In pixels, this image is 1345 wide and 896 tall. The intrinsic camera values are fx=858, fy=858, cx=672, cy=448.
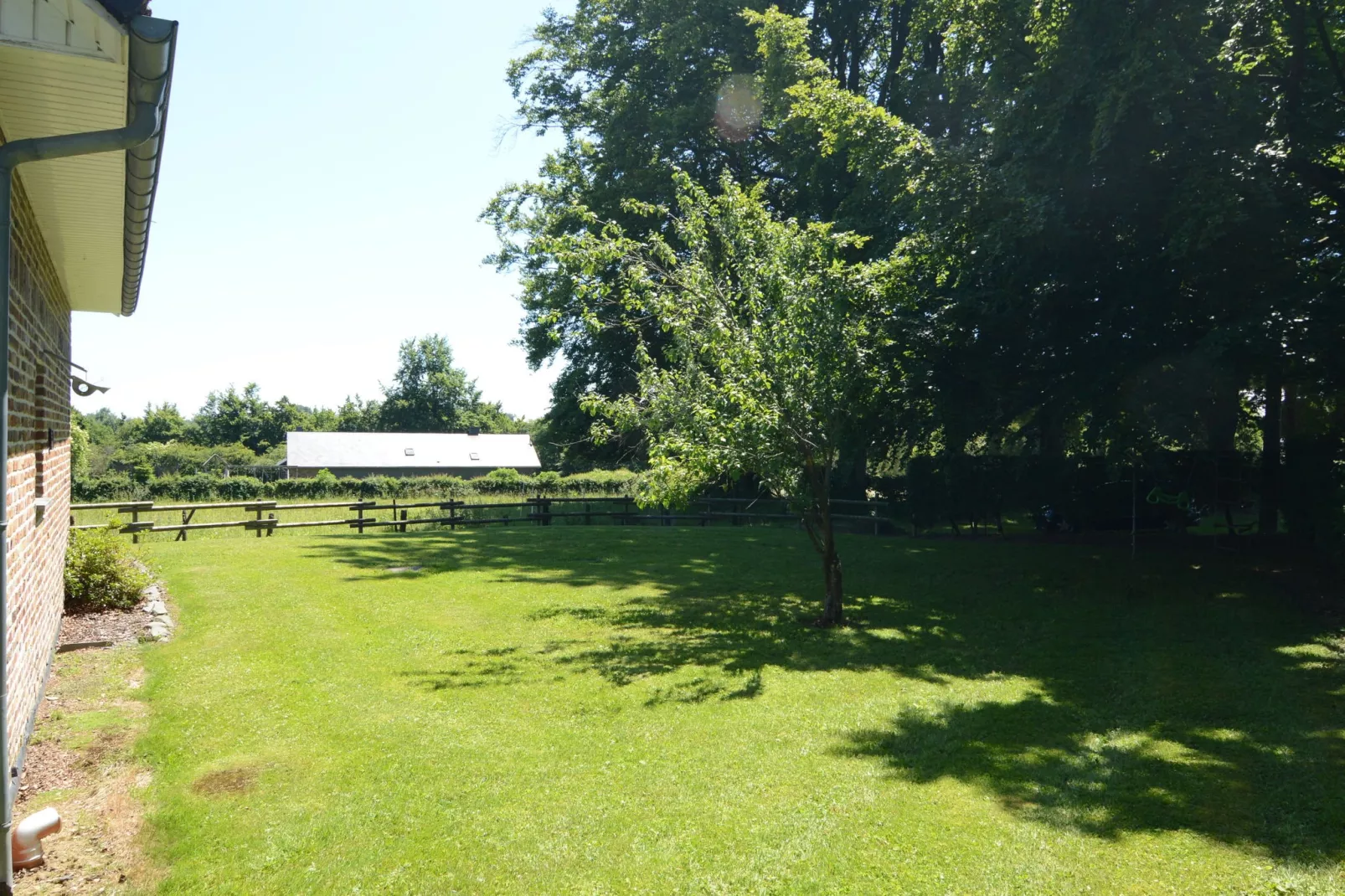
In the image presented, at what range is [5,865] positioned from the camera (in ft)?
12.8

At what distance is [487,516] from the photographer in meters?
30.0

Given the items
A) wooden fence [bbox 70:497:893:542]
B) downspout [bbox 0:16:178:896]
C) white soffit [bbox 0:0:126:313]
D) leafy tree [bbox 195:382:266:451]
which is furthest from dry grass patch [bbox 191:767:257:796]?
leafy tree [bbox 195:382:266:451]

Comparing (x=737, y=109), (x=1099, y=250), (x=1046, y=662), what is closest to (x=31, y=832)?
(x=1046, y=662)

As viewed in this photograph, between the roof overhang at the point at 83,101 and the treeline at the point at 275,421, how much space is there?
195 ft

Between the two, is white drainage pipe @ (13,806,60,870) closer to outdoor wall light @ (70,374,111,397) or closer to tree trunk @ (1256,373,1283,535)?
outdoor wall light @ (70,374,111,397)

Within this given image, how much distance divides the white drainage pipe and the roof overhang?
334cm

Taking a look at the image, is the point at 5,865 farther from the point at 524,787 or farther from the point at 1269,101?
the point at 1269,101

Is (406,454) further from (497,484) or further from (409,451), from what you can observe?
(497,484)

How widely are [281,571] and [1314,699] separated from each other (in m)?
15.3

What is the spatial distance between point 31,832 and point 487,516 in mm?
26244

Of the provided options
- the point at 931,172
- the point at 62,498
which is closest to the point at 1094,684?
the point at 931,172

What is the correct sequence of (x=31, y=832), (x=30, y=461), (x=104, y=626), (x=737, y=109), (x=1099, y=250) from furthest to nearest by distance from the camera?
(x=737, y=109)
(x=1099, y=250)
(x=104, y=626)
(x=30, y=461)
(x=31, y=832)

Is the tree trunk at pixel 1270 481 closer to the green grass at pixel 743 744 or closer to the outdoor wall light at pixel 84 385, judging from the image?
A: the green grass at pixel 743 744

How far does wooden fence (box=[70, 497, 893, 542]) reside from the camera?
22.9 meters
